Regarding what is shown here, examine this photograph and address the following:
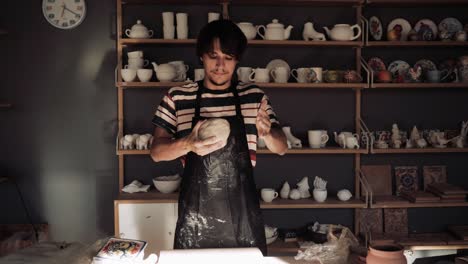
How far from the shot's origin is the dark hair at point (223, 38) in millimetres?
1867

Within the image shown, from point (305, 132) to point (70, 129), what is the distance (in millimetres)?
1858

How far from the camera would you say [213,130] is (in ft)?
5.60

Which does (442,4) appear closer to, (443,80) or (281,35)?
(443,80)

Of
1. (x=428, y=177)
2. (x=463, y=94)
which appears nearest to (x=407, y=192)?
(x=428, y=177)

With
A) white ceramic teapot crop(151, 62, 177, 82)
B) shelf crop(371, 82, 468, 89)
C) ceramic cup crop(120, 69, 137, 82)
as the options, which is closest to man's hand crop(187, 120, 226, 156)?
white ceramic teapot crop(151, 62, 177, 82)

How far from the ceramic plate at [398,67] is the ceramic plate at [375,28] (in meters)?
0.26

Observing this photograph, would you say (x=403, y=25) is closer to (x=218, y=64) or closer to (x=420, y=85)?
(x=420, y=85)

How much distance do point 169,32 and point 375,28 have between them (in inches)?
62.5

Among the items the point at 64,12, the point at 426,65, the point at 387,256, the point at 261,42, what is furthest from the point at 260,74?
the point at 387,256

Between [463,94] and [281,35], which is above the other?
[281,35]

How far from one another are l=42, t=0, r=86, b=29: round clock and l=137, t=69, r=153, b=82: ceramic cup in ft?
2.29

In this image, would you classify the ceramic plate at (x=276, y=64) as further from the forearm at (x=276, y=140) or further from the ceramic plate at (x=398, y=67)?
the forearm at (x=276, y=140)

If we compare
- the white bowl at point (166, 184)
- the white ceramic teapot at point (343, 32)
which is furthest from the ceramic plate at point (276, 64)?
the white bowl at point (166, 184)

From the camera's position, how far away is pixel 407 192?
3.52 m
